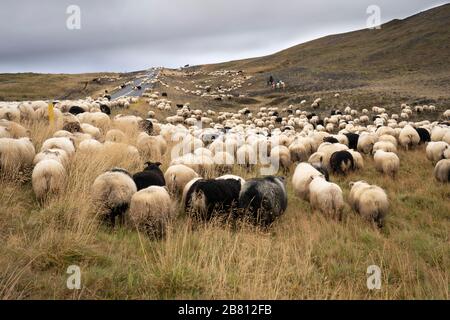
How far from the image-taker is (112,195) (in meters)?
7.07

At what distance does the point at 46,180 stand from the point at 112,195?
5.11 feet

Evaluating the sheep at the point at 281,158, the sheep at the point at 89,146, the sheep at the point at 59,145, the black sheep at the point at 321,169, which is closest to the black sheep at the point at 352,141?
the sheep at the point at 281,158

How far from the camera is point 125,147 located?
11.2 m

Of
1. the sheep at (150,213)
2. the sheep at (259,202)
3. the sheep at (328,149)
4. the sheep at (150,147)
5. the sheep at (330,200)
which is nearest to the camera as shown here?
the sheep at (150,213)

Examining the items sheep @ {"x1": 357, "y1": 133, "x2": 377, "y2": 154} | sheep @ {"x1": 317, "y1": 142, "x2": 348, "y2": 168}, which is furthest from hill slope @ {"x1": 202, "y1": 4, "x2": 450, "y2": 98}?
sheep @ {"x1": 317, "y1": 142, "x2": 348, "y2": 168}

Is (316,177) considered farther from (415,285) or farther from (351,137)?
(351,137)

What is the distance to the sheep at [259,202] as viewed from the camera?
7.98 metres

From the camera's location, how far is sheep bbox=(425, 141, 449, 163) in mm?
13863

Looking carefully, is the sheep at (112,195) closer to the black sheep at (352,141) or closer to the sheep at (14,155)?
the sheep at (14,155)

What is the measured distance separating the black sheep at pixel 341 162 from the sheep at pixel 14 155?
9627 mm

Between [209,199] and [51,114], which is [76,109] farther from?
[209,199]

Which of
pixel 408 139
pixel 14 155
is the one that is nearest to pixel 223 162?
pixel 14 155

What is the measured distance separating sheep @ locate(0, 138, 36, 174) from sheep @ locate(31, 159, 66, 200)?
74 cm
